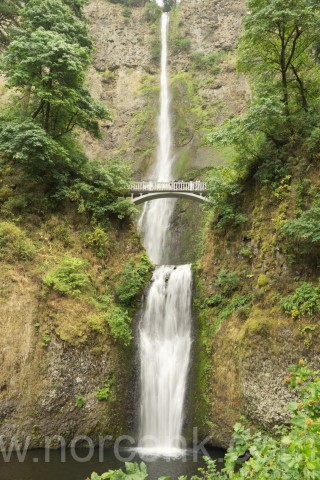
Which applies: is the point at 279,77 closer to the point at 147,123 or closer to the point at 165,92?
the point at 147,123

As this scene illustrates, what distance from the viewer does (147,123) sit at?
1556 inches

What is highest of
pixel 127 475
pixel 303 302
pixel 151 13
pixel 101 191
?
pixel 151 13

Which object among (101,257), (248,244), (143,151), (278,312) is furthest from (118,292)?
(143,151)

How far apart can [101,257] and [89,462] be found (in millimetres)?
8613

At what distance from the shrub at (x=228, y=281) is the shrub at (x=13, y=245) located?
7.85 m

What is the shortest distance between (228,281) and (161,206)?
58.0ft

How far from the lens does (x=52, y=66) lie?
16328 mm

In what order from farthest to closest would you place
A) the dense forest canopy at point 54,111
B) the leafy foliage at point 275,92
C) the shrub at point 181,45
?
the shrub at point 181,45 < the dense forest canopy at point 54,111 < the leafy foliage at point 275,92

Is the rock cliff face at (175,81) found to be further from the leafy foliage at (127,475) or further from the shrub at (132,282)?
the leafy foliage at (127,475)

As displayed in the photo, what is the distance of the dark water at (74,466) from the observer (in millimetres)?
10383


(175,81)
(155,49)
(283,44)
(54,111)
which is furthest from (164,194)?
(155,49)

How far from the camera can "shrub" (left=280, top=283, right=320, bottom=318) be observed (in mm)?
11430

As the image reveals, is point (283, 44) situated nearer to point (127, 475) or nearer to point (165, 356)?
point (165, 356)

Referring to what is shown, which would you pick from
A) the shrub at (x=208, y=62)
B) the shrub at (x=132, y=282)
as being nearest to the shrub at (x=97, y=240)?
the shrub at (x=132, y=282)
